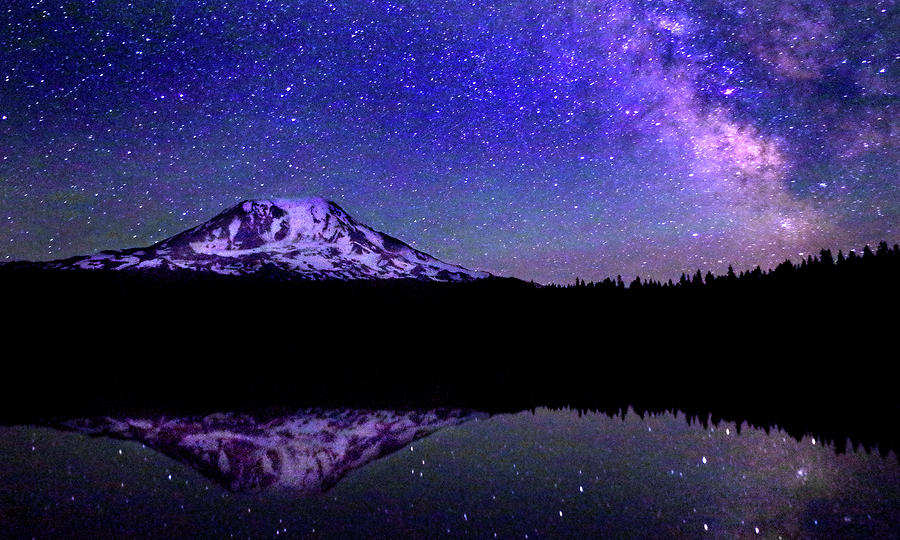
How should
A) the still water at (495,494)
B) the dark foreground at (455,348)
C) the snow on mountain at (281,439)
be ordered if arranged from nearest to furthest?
→ the still water at (495,494) < the snow on mountain at (281,439) < the dark foreground at (455,348)

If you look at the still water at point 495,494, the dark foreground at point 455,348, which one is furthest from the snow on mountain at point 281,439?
the dark foreground at point 455,348

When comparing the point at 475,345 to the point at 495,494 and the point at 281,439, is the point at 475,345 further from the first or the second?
the point at 495,494

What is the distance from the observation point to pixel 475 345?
73.6m

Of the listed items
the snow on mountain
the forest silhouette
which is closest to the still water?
the snow on mountain

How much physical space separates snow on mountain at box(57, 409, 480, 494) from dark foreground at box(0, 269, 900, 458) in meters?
3.12

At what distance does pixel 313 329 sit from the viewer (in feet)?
270

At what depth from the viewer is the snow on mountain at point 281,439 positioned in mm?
13664

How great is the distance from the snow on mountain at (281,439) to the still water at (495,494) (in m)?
0.65

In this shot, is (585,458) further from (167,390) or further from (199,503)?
(167,390)

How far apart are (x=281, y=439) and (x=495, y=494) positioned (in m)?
8.81

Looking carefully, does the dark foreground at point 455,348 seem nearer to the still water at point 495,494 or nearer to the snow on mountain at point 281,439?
the snow on mountain at point 281,439

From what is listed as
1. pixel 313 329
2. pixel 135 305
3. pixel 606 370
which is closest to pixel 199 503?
pixel 606 370

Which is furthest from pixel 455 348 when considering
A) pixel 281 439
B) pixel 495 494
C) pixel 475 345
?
pixel 495 494

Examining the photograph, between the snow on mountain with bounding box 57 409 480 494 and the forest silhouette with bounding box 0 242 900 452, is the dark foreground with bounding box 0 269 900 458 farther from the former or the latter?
the snow on mountain with bounding box 57 409 480 494
